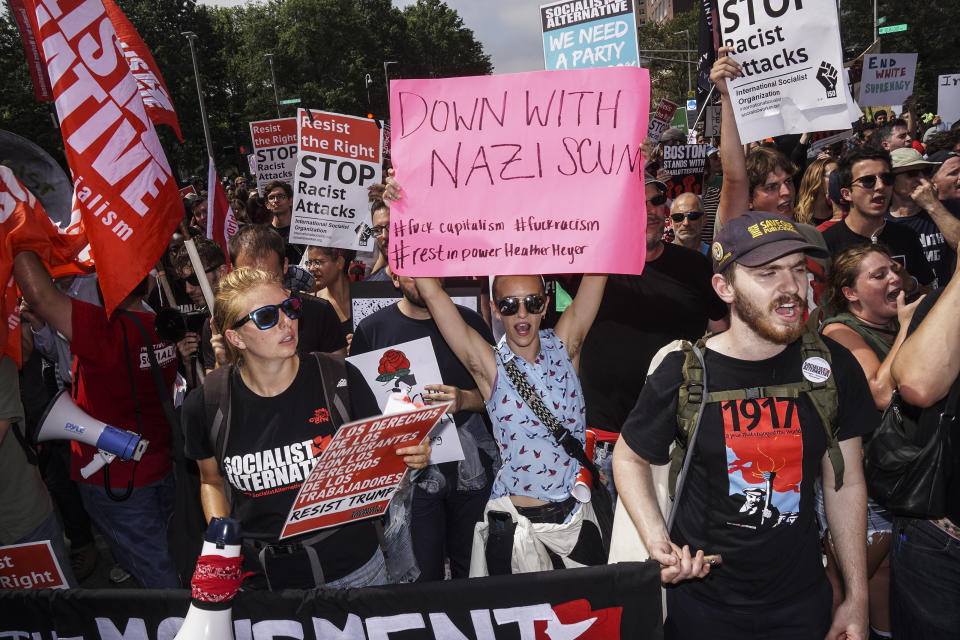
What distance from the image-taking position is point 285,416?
2598 mm

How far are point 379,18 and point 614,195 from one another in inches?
2799

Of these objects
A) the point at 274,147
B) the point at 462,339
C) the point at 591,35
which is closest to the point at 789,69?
the point at 591,35

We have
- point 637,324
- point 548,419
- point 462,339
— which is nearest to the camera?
point 548,419

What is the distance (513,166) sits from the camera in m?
3.04

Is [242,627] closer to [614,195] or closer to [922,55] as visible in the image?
[614,195]

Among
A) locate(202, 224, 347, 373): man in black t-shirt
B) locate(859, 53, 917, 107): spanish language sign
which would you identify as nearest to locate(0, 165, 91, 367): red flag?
locate(202, 224, 347, 373): man in black t-shirt

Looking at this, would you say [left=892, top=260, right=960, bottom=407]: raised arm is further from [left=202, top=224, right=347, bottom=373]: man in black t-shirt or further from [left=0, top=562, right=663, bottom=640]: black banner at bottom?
[left=202, top=224, right=347, bottom=373]: man in black t-shirt

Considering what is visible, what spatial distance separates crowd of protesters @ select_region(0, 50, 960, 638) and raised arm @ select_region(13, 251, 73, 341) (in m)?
0.01

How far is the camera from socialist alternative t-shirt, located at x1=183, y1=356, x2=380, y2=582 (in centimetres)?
256

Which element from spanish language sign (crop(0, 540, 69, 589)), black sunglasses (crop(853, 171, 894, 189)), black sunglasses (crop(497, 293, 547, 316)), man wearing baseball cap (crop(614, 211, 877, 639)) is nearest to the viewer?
man wearing baseball cap (crop(614, 211, 877, 639))

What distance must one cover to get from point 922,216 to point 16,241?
18.9ft

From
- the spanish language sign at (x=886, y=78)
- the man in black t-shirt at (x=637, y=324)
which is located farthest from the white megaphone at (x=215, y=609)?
the spanish language sign at (x=886, y=78)

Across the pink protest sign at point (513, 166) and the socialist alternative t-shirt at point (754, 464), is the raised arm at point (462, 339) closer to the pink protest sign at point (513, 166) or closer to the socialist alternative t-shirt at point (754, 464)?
the pink protest sign at point (513, 166)

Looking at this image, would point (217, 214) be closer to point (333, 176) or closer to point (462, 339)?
point (333, 176)
